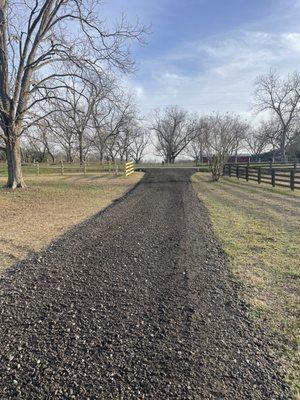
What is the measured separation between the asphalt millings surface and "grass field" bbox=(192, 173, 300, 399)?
193 mm

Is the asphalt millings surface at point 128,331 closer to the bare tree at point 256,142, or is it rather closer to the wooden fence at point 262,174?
the wooden fence at point 262,174

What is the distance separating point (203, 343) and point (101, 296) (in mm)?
1435

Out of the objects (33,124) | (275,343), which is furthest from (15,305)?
(33,124)

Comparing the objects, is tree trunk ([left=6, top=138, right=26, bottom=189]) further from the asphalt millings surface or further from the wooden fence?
the wooden fence

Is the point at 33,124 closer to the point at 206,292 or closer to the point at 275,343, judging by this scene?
the point at 206,292

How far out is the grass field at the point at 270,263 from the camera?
3121 millimetres

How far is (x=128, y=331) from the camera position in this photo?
3.11 m

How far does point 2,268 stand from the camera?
4.82 metres

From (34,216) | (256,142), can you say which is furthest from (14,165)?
(256,142)

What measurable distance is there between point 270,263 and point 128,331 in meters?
3.09

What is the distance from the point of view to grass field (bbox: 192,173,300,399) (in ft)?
10.2

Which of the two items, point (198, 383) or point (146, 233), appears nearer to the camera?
point (198, 383)

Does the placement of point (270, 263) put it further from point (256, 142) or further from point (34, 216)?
point (256, 142)

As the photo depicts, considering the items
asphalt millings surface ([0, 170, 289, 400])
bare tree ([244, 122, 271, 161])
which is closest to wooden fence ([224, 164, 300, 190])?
asphalt millings surface ([0, 170, 289, 400])
